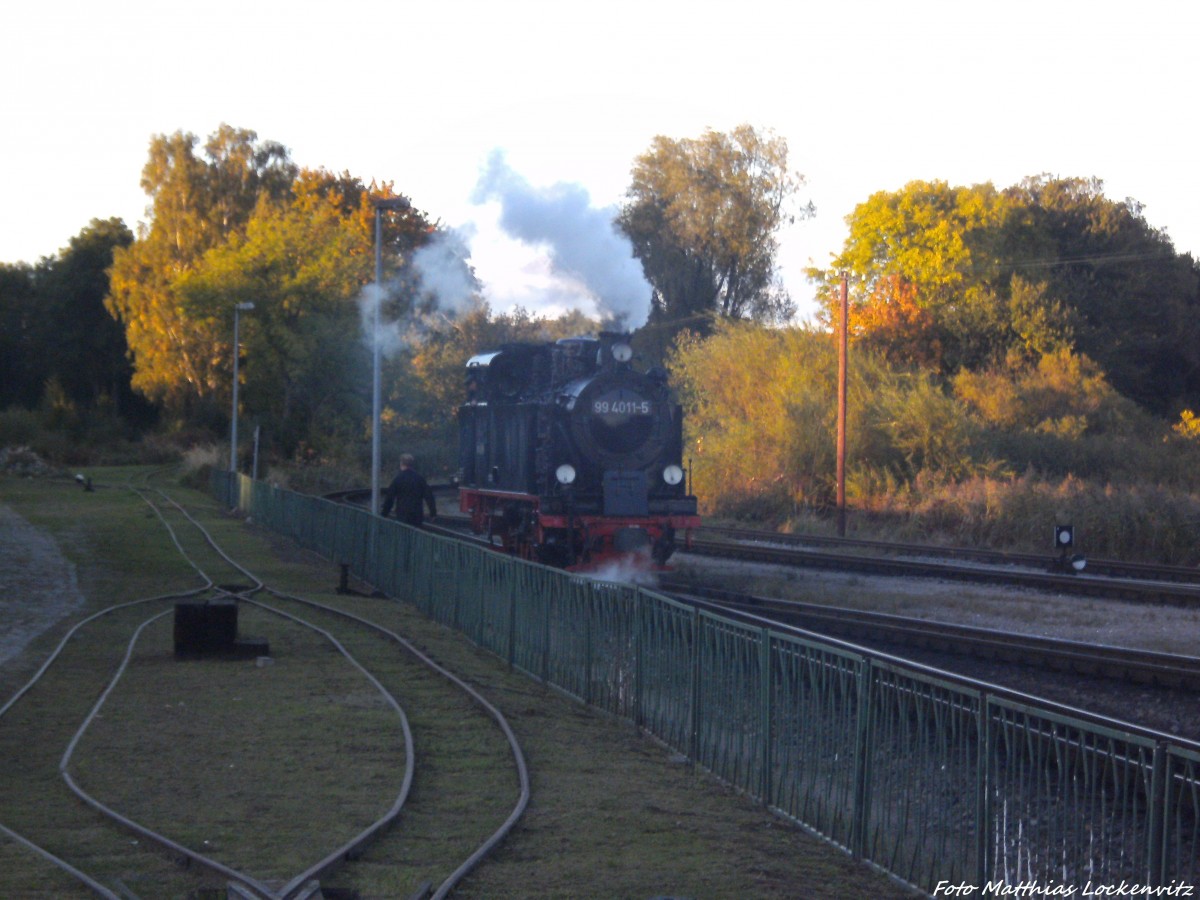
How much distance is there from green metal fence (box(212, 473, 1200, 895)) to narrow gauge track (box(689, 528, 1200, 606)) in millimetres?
10536

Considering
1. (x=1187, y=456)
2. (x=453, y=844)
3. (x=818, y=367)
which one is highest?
(x=818, y=367)

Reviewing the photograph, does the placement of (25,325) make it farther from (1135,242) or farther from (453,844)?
(453,844)

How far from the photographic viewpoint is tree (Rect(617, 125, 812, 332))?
3572cm

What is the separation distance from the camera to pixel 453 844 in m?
6.45

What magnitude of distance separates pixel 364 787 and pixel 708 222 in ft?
108

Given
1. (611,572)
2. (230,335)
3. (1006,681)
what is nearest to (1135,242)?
(230,335)

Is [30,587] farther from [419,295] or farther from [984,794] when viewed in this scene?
[419,295]

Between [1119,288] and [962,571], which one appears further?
[1119,288]

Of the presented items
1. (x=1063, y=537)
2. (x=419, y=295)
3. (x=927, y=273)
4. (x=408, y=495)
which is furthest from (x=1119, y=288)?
(x=408, y=495)

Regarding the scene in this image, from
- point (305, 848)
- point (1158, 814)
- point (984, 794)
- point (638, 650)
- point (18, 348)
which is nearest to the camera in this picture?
point (1158, 814)

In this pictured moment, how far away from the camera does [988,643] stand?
41.1ft

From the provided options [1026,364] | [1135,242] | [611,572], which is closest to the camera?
[611,572]

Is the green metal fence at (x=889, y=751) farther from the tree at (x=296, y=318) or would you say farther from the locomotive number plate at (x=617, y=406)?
the tree at (x=296, y=318)

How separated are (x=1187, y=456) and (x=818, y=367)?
10775mm
